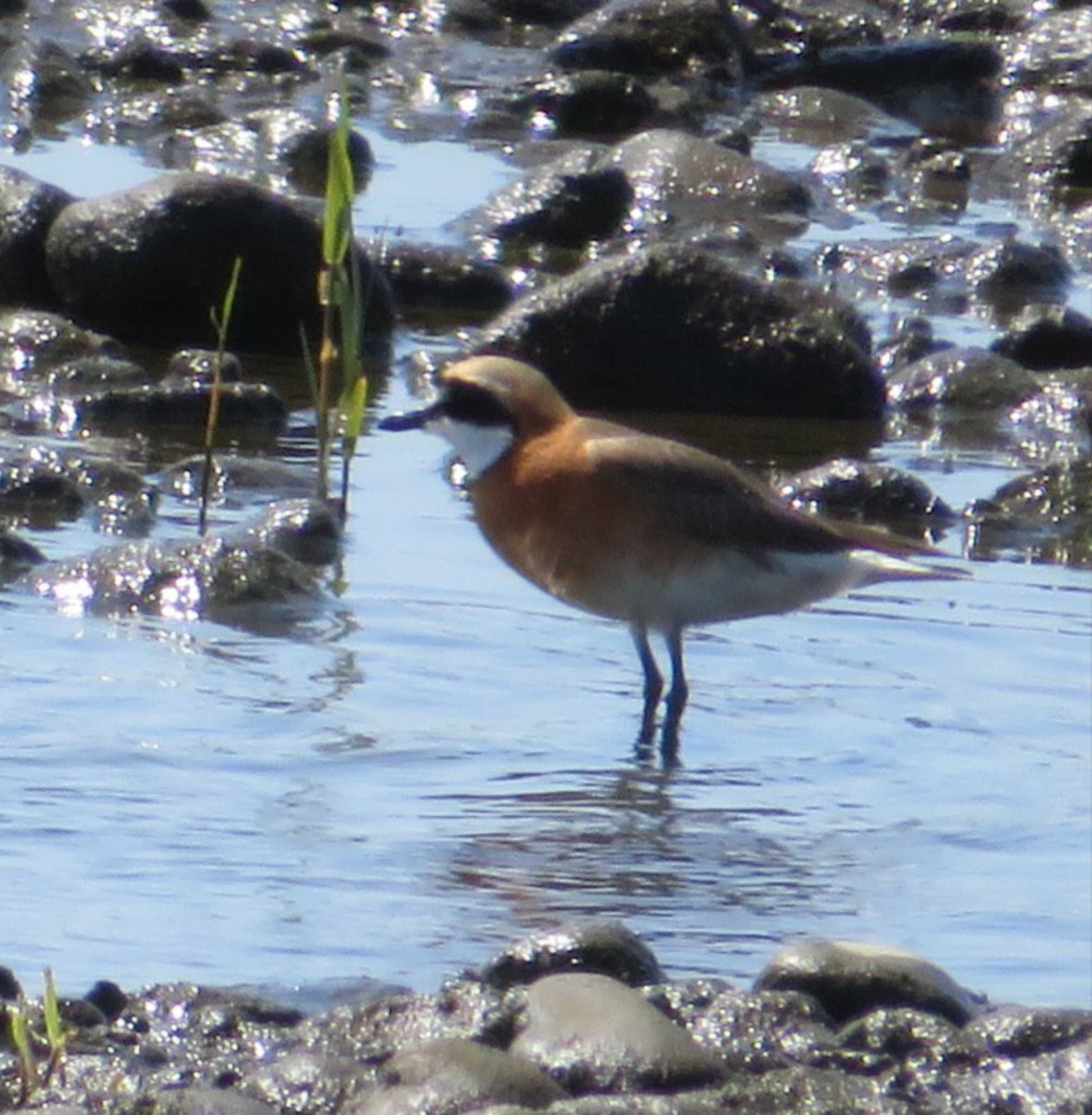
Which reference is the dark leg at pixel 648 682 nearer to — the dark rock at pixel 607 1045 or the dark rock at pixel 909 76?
the dark rock at pixel 607 1045

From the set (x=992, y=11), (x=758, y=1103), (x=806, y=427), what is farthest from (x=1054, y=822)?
(x=992, y=11)

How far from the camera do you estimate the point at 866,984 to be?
6.39 metres

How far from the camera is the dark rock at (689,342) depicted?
13234mm

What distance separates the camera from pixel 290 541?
1039 cm

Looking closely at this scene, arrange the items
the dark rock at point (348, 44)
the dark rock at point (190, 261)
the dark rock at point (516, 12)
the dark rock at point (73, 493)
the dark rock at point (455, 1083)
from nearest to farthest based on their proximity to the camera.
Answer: the dark rock at point (455, 1083) → the dark rock at point (73, 493) → the dark rock at point (190, 261) → the dark rock at point (348, 44) → the dark rock at point (516, 12)

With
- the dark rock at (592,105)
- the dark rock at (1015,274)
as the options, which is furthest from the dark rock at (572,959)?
the dark rock at (592,105)

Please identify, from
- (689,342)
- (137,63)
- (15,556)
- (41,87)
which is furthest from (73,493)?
(137,63)

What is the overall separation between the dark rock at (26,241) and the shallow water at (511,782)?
3595 millimetres

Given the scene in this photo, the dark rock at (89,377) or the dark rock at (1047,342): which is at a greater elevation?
the dark rock at (1047,342)

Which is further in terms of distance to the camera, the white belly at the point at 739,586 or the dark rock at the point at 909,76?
the dark rock at the point at 909,76

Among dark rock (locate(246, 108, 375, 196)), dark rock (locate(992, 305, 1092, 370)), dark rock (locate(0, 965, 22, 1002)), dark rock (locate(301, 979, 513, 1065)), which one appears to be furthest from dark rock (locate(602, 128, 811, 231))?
dark rock (locate(0, 965, 22, 1002))

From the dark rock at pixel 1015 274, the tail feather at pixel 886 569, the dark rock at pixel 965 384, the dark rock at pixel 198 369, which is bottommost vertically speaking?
the tail feather at pixel 886 569

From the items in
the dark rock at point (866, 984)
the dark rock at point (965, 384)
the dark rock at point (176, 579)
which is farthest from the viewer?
the dark rock at point (965, 384)

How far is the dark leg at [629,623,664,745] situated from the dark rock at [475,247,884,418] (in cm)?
391
